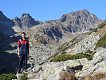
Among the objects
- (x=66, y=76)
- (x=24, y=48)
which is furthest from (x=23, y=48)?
(x=66, y=76)

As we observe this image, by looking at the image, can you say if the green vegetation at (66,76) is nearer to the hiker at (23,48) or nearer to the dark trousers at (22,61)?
the hiker at (23,48)

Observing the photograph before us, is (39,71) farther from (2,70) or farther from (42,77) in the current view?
(2,70)

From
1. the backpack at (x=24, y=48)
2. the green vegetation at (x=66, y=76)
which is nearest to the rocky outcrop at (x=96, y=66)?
the green vegetation at (x=66, y=76)

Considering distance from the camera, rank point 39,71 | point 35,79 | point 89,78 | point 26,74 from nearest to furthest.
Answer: point 89,78, point 35,79, point 26,74, point 39,71

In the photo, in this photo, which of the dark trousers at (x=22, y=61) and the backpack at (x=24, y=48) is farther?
the dark trousers at (x=22, y=61)

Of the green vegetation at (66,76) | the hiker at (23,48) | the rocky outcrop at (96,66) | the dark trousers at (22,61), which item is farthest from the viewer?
the dark trousers at (22,61)

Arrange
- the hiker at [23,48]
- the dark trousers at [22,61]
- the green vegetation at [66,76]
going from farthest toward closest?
the dark trousers at [22,61]
the hiker at [23,48]
the green vegetation at [66,76]

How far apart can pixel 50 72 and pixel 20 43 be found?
8.31ft

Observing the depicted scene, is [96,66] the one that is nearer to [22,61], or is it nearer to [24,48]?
[24,48]

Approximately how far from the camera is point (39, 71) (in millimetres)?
25500

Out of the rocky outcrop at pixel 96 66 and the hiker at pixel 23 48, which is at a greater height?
the hiker at pixel 23 48

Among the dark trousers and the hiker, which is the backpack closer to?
the hiker

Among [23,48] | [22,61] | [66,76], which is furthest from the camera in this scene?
[22,61]

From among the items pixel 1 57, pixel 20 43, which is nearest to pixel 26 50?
pixel 20 43
